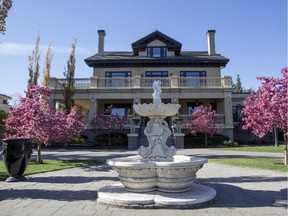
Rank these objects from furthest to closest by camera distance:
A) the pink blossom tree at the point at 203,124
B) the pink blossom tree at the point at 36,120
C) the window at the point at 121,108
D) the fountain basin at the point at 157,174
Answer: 1. the window at the point at 121,108
2. the pink blossom tree at the point at 203,124
3. the pink blossom tree at the point at 36,120
4. the fountain basin at the point at 157,174

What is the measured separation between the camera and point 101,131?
26.6 m

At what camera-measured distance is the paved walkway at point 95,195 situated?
5.58 meters

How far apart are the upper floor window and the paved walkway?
922 inches

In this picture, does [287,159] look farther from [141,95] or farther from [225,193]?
[141,95]

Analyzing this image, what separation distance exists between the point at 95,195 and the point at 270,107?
8716 mm

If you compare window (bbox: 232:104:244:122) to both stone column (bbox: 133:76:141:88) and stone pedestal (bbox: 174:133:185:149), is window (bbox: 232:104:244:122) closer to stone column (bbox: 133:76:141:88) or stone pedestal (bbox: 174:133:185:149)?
stone pedestal (bbox: 174:133:185:149)

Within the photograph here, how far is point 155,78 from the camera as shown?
90.8 feet

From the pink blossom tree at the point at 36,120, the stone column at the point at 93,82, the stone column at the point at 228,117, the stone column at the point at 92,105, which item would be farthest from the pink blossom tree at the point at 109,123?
the pink blossom tree at the point at 36,120

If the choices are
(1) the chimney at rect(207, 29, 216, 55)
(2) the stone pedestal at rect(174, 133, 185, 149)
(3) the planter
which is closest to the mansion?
(1) the chimney at rect(207, 29, 216, 55)

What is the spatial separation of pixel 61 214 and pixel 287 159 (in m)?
11.3

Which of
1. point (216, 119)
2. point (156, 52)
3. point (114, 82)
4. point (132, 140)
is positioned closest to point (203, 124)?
point (216, 119)

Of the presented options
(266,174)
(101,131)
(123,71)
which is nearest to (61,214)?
(266,174)

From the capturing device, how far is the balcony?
27.4 m

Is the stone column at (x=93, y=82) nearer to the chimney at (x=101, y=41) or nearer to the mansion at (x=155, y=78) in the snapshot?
the mansion at (x=155, y=78)
